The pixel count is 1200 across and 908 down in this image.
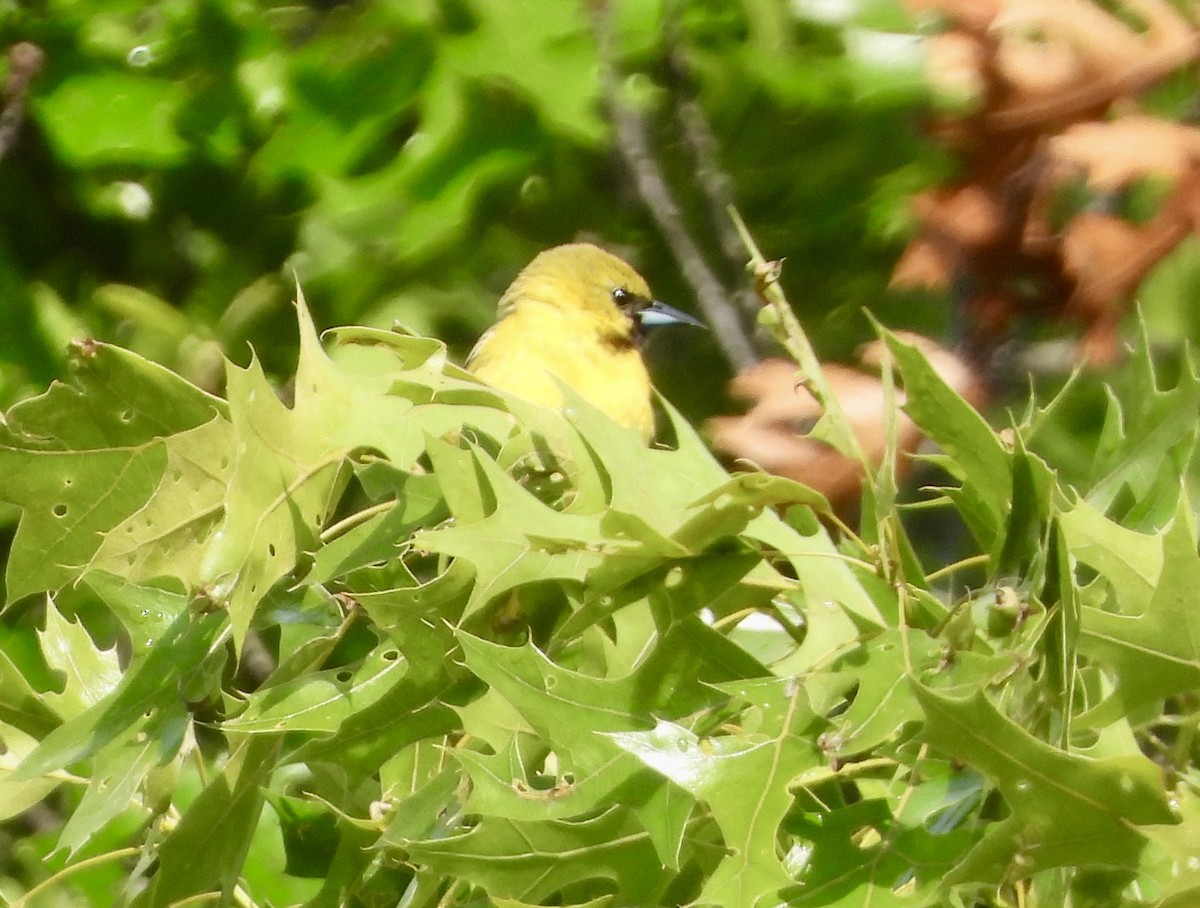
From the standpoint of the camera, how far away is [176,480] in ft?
3.69

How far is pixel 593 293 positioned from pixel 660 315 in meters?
0.15

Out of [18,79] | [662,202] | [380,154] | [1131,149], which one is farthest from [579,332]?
[1131,149]

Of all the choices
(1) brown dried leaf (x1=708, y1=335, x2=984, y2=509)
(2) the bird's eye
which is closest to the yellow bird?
(2) the bird's eye

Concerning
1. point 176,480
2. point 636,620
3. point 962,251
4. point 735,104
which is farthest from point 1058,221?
point 176,480

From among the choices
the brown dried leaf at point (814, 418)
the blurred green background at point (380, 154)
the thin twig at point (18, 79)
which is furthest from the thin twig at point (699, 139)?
the thin twig at point (18, 79)

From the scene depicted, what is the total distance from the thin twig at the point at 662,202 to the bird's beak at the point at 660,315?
0.15 meters

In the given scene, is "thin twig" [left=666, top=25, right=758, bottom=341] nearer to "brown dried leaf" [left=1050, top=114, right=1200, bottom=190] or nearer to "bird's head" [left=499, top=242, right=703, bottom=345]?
"bird's head" [left=499, top=242, right=703, bottom=345]

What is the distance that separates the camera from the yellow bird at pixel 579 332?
2561mm

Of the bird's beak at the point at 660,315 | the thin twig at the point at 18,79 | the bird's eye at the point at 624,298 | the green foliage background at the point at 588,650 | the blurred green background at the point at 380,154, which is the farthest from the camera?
the bird's eye at the point at 624,298

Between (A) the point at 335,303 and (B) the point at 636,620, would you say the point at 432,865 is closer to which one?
(B) the point at 636,620

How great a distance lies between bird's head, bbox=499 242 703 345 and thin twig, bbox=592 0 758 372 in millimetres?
184

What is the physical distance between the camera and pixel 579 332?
9.23ft

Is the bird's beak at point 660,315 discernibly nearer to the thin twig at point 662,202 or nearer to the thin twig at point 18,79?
the thin twig at point 662,202

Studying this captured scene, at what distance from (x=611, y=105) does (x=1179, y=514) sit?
1.56 m
